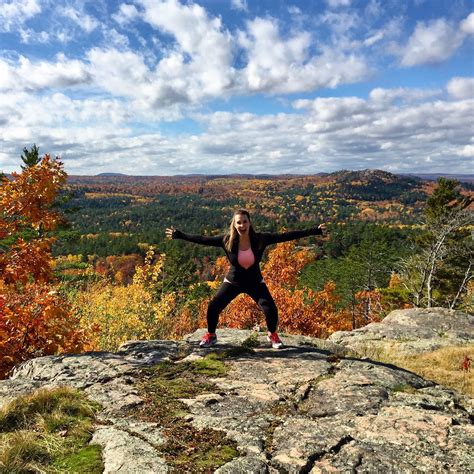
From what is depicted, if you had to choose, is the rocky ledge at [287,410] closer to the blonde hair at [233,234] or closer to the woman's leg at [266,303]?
the woman's leg at [266,303]

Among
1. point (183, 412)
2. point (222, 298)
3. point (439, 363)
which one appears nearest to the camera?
point (183, 412)

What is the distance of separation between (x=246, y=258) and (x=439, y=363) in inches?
267

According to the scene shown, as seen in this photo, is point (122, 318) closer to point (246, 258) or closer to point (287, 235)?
point (246, 258)

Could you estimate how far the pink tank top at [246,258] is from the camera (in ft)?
21.8

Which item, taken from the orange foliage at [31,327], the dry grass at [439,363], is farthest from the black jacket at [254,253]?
the dry grass at [439,363]

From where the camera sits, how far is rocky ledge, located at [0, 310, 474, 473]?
10.4ft

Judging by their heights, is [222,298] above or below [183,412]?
above

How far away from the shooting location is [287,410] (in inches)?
166

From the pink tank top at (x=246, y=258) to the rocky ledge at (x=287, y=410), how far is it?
1.45m

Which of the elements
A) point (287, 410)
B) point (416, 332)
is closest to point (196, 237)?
point (287, 410)

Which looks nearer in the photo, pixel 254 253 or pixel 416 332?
pixel 254 253

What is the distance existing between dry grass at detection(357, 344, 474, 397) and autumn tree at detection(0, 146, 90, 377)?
6526mm

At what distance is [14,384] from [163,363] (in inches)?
76.9

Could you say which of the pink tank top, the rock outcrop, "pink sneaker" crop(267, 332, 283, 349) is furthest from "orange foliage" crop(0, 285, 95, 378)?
the rock outcrop
